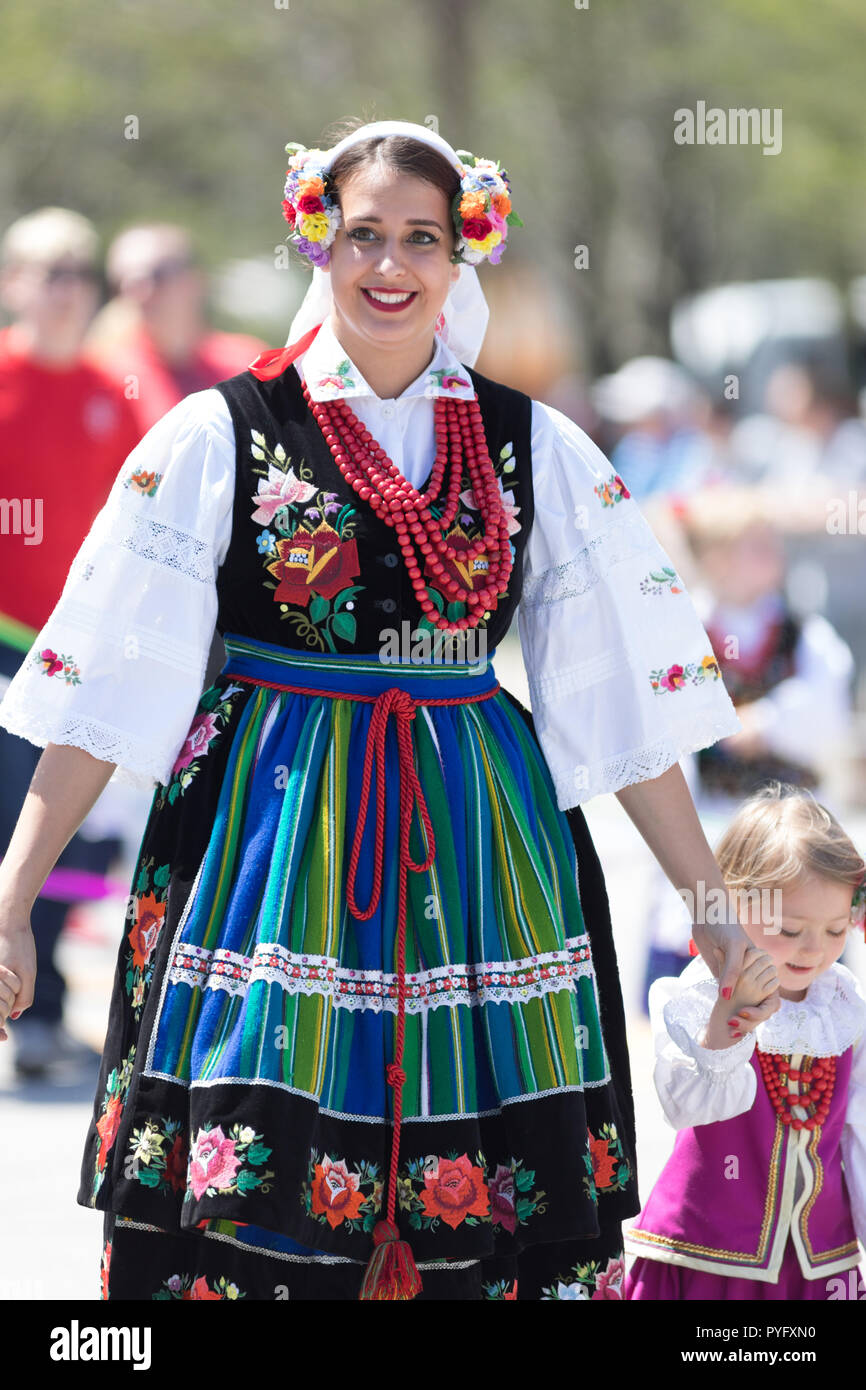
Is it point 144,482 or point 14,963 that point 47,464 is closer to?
point 144,482

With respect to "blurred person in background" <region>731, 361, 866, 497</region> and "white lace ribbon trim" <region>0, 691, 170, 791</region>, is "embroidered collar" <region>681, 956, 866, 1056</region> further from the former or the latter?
"blurred person in background" <region>731, 361, 866, 497</region>

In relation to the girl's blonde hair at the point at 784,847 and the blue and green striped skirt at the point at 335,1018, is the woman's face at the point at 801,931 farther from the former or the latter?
the blue and green striped skirt at the point at 335,1018

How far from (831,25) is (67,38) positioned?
24.1 feet

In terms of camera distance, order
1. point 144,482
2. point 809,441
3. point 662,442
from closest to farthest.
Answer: point 144,482, point 809,441, point 662,442

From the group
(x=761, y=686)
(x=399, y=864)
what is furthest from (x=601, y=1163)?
(x=761, y=686)

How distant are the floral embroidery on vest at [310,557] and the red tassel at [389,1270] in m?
0.78

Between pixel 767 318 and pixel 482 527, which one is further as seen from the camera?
pixel 767 318

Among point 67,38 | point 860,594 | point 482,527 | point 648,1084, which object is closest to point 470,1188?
point 482,527

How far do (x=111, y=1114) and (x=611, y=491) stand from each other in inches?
44.5

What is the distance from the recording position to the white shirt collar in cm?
279

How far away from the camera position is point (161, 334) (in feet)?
19.5

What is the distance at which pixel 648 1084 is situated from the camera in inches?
192

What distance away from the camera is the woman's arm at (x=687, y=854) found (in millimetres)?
2805
